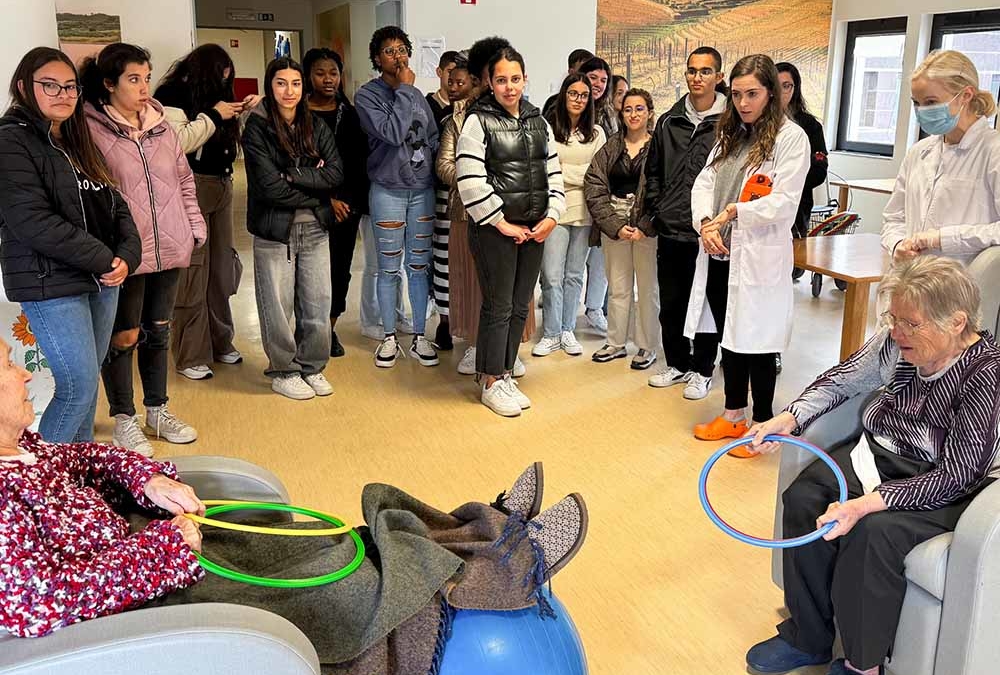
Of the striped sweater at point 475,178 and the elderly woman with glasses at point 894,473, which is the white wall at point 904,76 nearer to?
the striped sweater at point 475,178

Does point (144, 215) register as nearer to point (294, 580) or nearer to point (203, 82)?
point (203, 82)

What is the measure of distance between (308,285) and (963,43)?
5950 millimetres

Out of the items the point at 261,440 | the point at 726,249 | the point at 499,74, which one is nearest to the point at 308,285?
the point at 261,440

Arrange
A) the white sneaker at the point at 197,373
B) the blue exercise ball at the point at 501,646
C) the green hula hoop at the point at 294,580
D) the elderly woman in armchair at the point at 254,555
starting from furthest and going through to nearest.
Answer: the white sneaker at the point at 197,373 < the blue exercise ball at the point at 501,646 < the green hula hoop at the point at 294,580 < the elderly woman in armchair at the point at 254,555

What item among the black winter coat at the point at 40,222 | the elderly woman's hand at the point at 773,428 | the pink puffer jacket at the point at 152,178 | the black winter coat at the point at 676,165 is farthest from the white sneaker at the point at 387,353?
the elderly woman's hand at the point at 773,428

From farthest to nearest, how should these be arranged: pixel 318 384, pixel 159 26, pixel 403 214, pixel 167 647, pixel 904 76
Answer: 1. pixel 904 76
2. pixel 159 26
3. pixel 403 214
4. pixel 318 384
5. pixel 167 647

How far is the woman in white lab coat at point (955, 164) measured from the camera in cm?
304

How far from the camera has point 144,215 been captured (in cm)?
349

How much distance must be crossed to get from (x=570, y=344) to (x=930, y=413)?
3024 mm

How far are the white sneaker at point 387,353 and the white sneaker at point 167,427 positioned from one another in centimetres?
124

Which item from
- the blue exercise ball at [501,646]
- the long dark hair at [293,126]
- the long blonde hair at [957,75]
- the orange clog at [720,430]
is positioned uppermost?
the long blonde hair at [957,75]

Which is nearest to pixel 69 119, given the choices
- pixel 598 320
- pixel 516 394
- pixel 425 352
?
pixel 516 394

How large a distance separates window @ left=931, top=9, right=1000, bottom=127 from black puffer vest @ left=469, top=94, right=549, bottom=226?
4719 millimetres

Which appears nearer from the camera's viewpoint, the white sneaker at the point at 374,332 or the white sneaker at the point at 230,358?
the white sneaker at the point at 230,358
